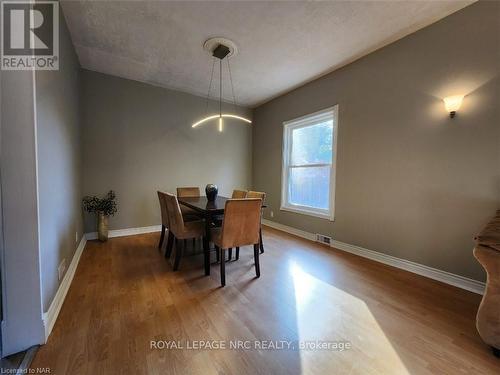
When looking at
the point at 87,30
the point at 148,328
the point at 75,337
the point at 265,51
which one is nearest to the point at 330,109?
the point at 265,51

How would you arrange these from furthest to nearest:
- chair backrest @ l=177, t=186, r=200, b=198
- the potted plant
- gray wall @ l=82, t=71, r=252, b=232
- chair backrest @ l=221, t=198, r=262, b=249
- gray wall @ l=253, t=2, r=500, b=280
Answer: chair backrest @ l=177, t=186, r=200, b=198, gray wall @ l=82, t=71, r=252, b=232, the potted plant, chair backrest @ l=221, t=198, r=262, b=249, gray wall @ l=253, t=2, r=500, b=280

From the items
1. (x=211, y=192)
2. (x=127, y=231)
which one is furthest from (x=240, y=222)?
(x=127, y=231)

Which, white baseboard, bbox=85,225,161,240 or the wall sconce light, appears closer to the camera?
the wall sconce light

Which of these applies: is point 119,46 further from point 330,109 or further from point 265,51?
point 330,109

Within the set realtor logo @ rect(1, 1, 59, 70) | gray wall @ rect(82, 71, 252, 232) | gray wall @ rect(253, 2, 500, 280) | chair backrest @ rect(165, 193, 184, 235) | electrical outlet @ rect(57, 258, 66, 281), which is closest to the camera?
realtor logo @ rect(1, 1, 59, 70)

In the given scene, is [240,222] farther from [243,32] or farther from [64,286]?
[243,32]

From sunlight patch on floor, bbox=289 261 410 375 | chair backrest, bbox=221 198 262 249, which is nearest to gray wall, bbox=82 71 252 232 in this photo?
chair backrest, bbox=221 198 262 249

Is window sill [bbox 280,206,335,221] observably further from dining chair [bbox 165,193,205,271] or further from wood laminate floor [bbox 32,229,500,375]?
dining chair [bbox 165,193,205,271]

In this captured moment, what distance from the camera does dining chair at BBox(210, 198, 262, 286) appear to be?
2094 mm

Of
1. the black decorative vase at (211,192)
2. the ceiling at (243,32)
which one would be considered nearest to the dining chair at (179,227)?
the black decorative vase at (211,192)

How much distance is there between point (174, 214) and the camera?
2.42 meters

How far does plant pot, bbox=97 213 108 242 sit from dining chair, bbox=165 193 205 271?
152 centimetres

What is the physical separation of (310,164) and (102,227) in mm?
3594

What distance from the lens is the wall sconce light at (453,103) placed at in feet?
6.84
